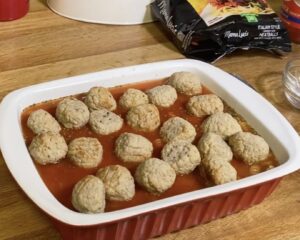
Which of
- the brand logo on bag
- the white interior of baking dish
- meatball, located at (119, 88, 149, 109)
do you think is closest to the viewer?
the white interior of baking dish

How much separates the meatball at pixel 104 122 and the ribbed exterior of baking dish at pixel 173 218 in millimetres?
187

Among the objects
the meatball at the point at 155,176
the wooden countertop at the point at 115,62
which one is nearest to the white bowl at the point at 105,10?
the wooden countertop at the point at 115,62

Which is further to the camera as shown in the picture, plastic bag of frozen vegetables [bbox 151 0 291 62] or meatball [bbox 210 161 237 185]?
plastic bag of frozen vegetables [bbox 151 0 291 62]

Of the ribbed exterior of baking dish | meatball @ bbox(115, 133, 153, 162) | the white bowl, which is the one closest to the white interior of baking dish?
the ribbed exterior of baking dish

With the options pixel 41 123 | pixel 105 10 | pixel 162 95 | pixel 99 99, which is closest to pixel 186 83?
pixel 162 95

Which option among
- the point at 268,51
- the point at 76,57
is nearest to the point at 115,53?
the point at 76,57

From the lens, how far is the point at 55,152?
2.62 feet

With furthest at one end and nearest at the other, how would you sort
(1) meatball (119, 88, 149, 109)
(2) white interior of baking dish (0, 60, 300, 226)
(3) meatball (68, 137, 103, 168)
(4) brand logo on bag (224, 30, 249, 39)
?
(4) brand logo on bag (224, 30, 249, 39)
(1) meatball (119, 88, 149, 109)
(3) meatball (68, 137, 103, 168)
(2) white interior of baking dish (0, 60, 300, 226)

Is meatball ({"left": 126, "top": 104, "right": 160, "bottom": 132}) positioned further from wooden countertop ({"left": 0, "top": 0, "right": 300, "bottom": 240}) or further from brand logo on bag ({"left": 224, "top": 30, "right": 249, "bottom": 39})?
brand logo on bag ({"left": 224, "top": 30, "right": 249, "bottom": 39})

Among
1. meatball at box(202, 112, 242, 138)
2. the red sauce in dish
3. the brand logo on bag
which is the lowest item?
the red sauce in dish

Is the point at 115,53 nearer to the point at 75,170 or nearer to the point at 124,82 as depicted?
the point at 124,82

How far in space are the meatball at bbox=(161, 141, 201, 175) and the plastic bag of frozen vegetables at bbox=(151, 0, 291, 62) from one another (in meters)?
0.41

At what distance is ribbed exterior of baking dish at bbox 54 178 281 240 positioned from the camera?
709mm

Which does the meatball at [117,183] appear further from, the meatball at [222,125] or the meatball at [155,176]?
the meatball at [222,125]
